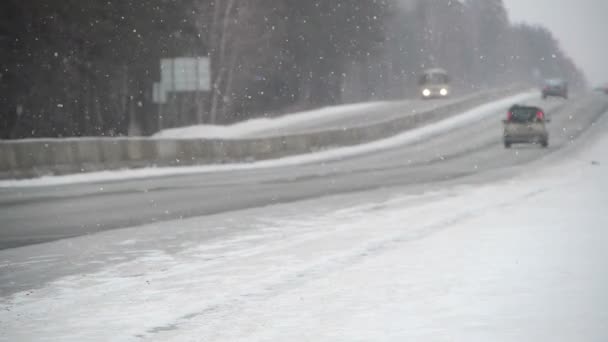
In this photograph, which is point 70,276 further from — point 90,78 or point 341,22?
point 341,22

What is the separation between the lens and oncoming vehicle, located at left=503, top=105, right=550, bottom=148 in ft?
136

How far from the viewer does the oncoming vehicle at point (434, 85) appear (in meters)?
79.6

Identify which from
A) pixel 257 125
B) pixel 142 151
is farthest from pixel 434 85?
pixel 142 151

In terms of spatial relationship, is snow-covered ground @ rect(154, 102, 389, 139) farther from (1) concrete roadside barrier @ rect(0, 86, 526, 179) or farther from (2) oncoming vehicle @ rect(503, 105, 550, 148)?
(2) oncoming vehicle @ rect(503, 105, 550, 148)

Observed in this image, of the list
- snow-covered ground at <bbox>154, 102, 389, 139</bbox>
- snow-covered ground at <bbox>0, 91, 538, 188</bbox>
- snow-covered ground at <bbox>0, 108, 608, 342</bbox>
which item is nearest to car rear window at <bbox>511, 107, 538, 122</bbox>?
snow-covered ground at <bbox>0, 91, 538, 188</bbox>

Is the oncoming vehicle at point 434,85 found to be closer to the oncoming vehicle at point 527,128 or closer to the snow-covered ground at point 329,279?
the oncoming vehicle at point 527,128

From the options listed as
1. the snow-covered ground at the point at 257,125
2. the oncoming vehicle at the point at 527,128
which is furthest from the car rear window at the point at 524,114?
the snow-covered ground at the point at 257,125

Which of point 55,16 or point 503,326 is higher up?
point 55,16

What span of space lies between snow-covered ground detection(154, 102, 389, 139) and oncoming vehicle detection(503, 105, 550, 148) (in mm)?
18597

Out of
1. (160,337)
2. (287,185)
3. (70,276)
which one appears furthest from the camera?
(287,185)

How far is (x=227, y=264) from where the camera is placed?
36.0 feet

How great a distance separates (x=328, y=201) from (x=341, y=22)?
68.0 metres

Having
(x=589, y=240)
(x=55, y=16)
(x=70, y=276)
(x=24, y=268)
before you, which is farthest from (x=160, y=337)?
(x=55, y=16)

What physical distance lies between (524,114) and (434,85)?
38.6 meters
